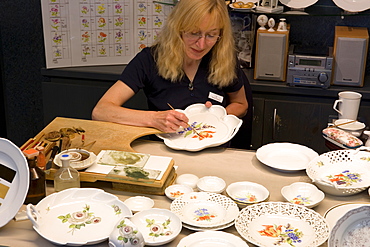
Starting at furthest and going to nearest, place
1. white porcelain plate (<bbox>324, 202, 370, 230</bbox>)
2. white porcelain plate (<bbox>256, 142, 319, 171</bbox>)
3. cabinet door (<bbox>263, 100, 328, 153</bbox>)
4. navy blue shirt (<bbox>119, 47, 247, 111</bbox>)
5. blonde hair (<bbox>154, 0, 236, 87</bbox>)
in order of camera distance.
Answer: cabinet door (<bbox>263, 100, 328, 153</bbox>) → navy blue shirt (<bbox>119, 47, 247, 111</bbox>) → blonde hair (<bbox>154, 0, 236, 87</bbox>) → white porcelain plate (<bbox>256, 142, 319, 171</bbox>) → white porcelain plate (<bbox>324, 202, 370, 230</bbox>)

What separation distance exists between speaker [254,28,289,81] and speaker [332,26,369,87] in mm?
294

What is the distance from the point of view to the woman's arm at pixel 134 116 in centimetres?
217

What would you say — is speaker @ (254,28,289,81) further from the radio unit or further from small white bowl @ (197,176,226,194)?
small white bowl @ (197,176,226,194)

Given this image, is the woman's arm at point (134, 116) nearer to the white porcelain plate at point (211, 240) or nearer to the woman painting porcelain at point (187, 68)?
the woman painting porcelain at point (187, 68)

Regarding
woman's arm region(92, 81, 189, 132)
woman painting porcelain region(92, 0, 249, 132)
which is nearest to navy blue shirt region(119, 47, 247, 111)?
woman painting porcelain region(92, 0, 249, 132)

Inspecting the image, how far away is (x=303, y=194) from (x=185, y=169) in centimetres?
44

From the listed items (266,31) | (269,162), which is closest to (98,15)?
(266,31)

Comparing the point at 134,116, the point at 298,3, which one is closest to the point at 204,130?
the point at 134,116

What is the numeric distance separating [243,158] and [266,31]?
1.26 meters

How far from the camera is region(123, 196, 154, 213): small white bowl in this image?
5.44 ft

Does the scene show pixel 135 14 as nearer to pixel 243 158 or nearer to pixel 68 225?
pixel 243 158

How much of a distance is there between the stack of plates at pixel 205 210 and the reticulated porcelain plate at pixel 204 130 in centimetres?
37

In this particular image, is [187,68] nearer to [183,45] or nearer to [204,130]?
[183,45]

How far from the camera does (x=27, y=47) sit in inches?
144
